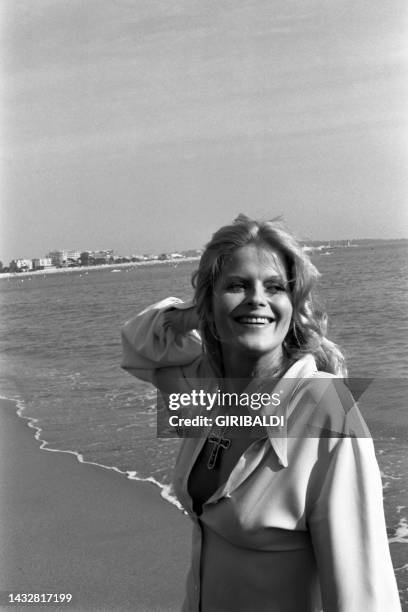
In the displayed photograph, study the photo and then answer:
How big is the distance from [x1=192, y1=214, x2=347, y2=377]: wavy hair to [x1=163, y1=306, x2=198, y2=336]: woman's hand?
18cm

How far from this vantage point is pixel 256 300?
1.51m

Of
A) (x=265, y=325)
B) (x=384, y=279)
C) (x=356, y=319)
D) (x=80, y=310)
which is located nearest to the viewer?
(x=265, y=325)

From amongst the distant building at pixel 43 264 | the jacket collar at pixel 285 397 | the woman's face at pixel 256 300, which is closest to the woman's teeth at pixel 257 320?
the woman's face at pixel 256 300

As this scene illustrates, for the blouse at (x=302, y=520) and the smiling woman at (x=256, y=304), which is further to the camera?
the smiling woman at (x=256, y=304)

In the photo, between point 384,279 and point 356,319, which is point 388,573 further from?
point 384,279

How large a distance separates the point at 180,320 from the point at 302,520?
654 millimetres

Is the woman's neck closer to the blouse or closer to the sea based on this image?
the blouse

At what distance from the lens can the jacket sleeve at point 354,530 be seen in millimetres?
1274

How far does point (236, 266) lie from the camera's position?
154cm

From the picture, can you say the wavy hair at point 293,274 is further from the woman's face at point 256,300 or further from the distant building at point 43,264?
the distant building at point 43,264

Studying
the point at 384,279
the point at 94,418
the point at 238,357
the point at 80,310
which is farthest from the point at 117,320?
the point at 238,357

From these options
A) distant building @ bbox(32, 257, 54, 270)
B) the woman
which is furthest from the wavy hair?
distant building @ bbox(32, 257, 54, 270)

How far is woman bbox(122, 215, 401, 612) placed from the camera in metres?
1.28

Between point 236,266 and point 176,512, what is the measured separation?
376 cm
